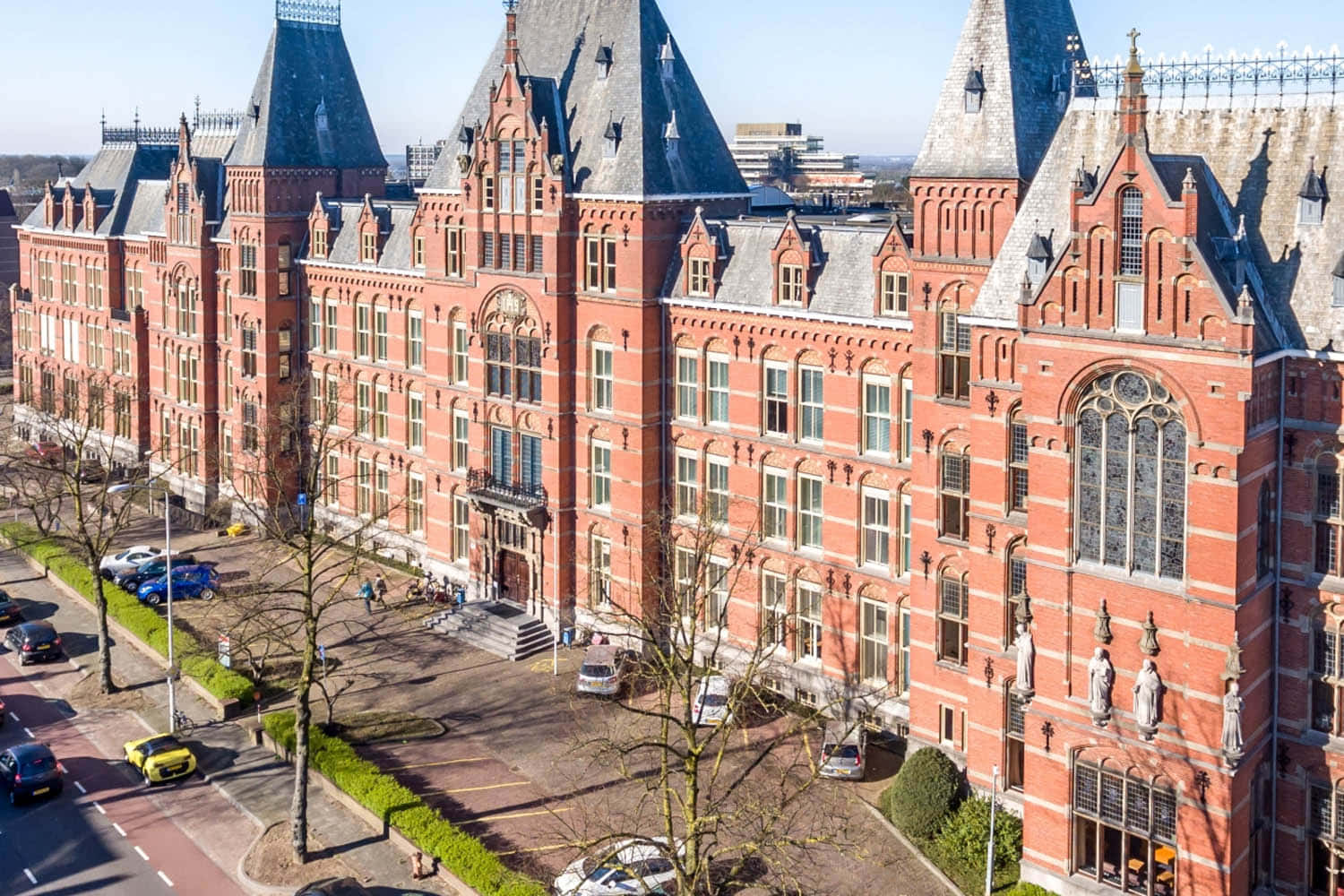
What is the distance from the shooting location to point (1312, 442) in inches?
1597

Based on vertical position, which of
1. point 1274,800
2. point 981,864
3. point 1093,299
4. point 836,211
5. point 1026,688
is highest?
point 836,211

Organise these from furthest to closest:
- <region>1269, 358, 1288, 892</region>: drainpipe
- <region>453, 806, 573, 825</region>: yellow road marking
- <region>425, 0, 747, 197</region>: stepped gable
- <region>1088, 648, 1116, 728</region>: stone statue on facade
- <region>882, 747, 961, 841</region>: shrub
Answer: <region>425, 0, 747, 197</region>: stepped gable
<region>453, 806, 573, 825</region>: yellow road marking
<region>882, 747, 961, 841</region>: shrub
<region>1088, 648, 1116, 728</region>: stone statue on facade
<region>1269, 358, 1288, 892</region>: drainpipe

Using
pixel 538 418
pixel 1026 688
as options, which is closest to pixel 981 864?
pixel 1026 688

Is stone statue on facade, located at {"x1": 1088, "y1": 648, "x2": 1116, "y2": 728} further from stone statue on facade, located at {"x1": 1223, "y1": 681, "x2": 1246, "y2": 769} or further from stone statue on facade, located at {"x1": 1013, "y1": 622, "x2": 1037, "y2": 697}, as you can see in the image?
stone statue on facade, located at {"x1": 1223, "y1": 681, "x2": 1246, "y2": 769}

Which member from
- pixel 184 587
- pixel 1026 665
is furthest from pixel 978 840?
pixel 184 587

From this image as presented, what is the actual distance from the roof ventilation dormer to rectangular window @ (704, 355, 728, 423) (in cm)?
2570

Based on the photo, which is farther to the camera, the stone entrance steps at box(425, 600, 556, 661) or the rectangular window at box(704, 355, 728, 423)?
the stone entrance steps at box(425, 600, 556, 661)

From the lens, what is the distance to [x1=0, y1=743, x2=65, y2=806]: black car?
52781 millimetres

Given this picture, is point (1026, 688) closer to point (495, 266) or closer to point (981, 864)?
point (981, 864)

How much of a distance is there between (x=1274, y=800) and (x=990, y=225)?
800 inches

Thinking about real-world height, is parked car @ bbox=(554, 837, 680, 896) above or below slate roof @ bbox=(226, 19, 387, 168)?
below

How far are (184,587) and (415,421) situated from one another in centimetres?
1513

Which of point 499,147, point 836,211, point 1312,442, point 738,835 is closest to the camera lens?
point 1312,442

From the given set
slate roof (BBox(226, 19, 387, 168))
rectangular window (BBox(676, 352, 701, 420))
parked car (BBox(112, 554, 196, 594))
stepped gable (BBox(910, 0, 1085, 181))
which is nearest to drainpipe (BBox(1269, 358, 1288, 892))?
stepped gable (BBox(910, 0, 1085, 181))
